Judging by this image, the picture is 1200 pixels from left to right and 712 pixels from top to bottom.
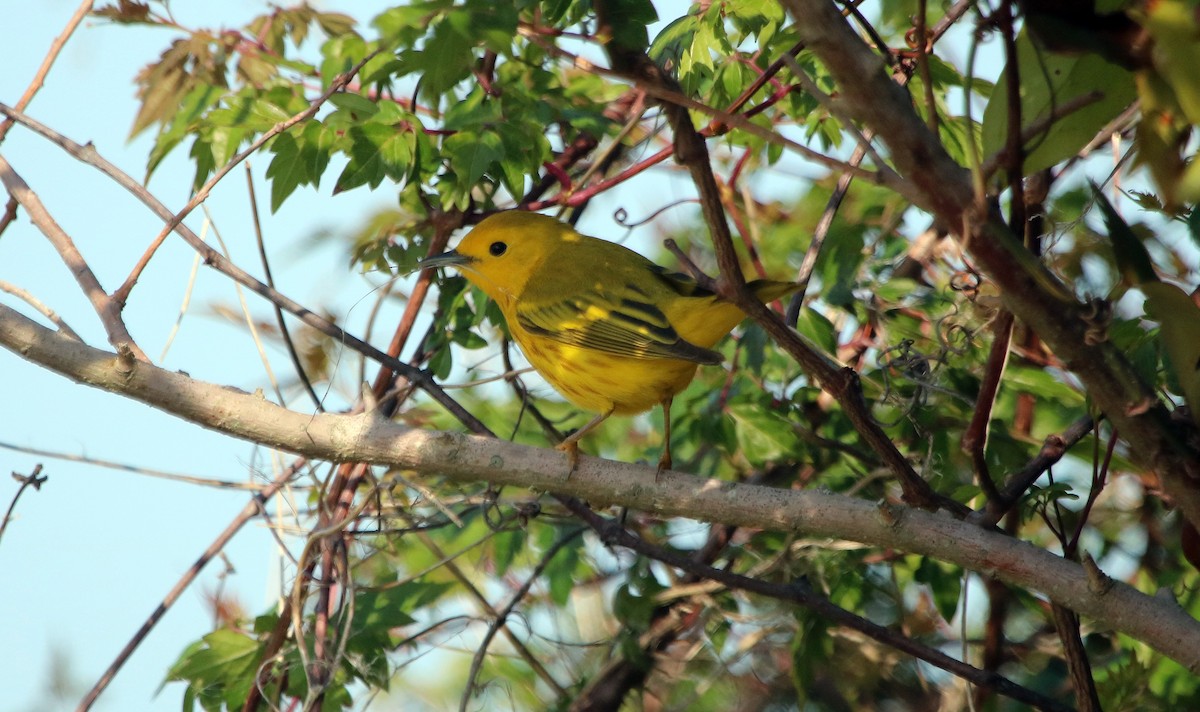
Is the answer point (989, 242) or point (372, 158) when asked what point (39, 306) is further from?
point (989, 242)

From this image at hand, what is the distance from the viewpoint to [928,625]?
3576 mm

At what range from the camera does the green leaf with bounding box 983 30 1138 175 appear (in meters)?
1.55

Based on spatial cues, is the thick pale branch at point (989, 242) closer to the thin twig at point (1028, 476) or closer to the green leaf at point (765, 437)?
the thin twig at point (1028, 476)

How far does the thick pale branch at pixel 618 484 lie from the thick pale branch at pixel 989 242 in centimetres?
39

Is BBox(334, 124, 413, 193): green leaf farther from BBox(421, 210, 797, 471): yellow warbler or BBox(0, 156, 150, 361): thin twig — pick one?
BBox(0, 156, 150, 361): thin twig

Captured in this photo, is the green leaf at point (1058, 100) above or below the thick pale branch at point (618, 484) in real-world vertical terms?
above

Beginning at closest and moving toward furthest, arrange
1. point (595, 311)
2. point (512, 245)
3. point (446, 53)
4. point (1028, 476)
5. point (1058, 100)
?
1. point (1058, 100)
2. point (446, 53)
3. point (1028, 476)
4. point (595, 311)
5. point (512, 245)

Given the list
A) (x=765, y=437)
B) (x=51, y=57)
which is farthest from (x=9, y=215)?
(x=765, y=437)

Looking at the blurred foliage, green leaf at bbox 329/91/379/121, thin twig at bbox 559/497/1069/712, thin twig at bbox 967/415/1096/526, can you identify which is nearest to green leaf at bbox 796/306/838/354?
the blurred foliage

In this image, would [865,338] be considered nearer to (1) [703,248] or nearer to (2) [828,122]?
(2) [828,122]

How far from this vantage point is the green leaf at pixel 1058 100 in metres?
1.55

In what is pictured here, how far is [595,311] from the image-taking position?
3.32 metres

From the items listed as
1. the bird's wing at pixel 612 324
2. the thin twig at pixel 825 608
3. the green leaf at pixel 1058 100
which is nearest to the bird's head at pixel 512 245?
the bird's wing at pixel 612 324

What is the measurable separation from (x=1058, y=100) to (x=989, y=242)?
0.32 metres
